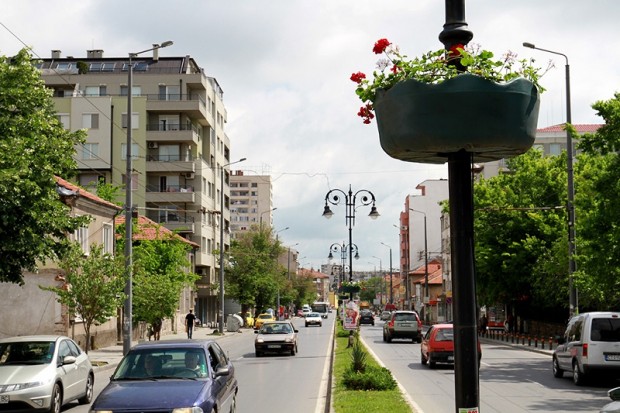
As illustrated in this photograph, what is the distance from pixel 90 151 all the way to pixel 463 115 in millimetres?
77039

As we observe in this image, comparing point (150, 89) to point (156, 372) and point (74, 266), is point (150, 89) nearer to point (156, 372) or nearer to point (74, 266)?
point (74, 266)

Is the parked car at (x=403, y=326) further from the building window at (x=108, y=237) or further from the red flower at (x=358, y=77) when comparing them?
the red flower at (x=358, y=77)

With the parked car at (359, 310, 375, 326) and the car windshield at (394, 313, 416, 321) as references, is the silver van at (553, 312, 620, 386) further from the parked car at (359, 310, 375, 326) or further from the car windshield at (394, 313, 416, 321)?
the parked car at (359, 310, 375, 326)

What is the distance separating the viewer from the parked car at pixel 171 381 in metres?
10.5

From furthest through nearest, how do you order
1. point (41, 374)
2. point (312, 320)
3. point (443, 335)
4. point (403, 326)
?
1. point (312, 320)
2. point (403, 326)
3. point (443, 335)
4. point (41, 374)

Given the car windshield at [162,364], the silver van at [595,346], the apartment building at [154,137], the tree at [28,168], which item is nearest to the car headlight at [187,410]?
the car windshield at [162,364]

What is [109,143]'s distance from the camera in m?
78.2

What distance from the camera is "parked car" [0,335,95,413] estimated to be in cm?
1579

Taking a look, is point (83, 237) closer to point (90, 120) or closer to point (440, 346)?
point (440, 346)

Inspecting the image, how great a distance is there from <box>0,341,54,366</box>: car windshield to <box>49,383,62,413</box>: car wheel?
0.63m

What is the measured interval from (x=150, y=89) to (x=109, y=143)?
267 inches

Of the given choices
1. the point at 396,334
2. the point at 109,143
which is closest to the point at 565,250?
the point at 396,334

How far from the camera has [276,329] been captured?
37750 millimetres

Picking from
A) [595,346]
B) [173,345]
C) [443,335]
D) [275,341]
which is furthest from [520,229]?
[173,345]
